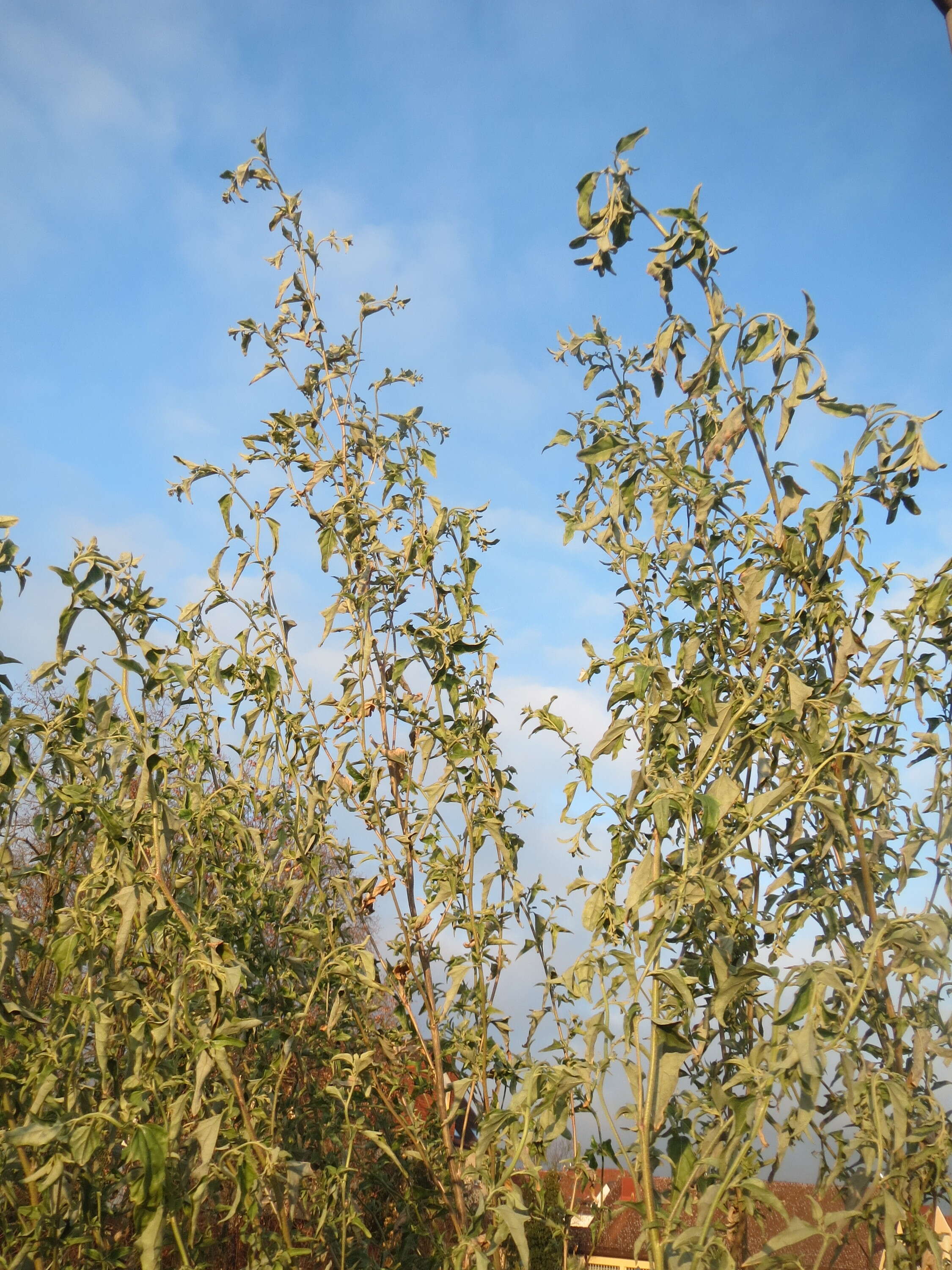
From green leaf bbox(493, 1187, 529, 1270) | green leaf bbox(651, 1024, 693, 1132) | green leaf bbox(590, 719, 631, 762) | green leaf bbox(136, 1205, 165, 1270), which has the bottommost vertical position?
green leaf bbox(136, 1205, 165, 1270)

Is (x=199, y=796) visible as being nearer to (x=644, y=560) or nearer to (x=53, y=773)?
(x=53, y=773)

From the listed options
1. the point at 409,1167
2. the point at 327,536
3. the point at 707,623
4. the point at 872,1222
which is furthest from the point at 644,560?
the point at 409,1167

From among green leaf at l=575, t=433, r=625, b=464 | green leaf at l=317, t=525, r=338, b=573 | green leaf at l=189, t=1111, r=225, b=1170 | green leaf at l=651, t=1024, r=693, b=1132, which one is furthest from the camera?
green leaf at l=317, t=525, r=338, b=573

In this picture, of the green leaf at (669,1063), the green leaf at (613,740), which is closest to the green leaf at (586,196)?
the green leaf at (613,740)

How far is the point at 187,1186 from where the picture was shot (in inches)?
57.1

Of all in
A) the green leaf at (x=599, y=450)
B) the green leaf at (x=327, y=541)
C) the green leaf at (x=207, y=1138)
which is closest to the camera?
the green leaf at (x=207, y=1138)

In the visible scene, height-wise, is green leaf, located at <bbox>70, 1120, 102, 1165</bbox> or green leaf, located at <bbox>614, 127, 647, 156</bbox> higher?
green leaf, located at <bbox>614, 127, 647, 156</bbox>

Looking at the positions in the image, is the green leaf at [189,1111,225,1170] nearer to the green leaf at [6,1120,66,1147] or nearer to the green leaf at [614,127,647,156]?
the green leaf at [6,1120,66,1147]

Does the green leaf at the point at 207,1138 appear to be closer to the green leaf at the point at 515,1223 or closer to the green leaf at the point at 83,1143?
the green leaf at the point at 83,1143

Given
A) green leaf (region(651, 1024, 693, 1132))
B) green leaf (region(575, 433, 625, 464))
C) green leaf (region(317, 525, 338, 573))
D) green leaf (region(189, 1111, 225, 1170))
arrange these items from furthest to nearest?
1. green leaf (region(317, 525, 338, 573))
2. green leaf (region(575, 433, 625, 464))
3. green leaf (region(189, 1111, 225, 1170))
4. green leaf (region(651, 1024, 693, 1132))

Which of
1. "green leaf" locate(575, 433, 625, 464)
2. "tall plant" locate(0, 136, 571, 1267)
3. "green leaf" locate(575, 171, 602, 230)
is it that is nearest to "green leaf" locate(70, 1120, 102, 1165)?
"tall plant" locate(0, 136, 571, 1267)

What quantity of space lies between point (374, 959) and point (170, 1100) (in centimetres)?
44

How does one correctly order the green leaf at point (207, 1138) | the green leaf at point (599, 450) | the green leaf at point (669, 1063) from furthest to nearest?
the green leaf at point (599, 450)
the green leaf at point (207, 1138)
the green leaf at point (669, 1063)

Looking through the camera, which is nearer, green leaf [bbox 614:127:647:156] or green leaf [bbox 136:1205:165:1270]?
green leaf [bbox 136:1205:165:1270]
